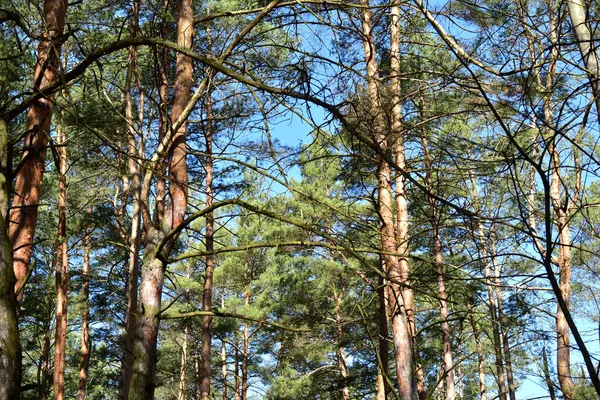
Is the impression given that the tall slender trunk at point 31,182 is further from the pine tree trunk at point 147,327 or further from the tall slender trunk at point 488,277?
the tall slender trunk at point 488,277

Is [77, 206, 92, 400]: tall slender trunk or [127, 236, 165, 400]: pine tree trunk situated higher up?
[77, 206, 92, 400]: tall slender trunk

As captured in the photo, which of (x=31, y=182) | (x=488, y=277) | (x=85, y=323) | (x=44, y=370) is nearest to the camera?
(x=488, y=277)

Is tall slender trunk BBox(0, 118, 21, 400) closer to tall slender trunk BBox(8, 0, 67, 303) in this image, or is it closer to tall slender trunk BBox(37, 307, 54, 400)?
tall slender trunk BBox(37, 307, 54, 400)

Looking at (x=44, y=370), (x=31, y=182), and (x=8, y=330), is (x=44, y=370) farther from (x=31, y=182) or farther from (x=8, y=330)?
(x=8, y=330)

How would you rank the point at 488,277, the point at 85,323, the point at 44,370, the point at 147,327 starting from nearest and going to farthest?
the point at 488,277 → the point at 147,327 → the point at 44,370 → the point at 85,323

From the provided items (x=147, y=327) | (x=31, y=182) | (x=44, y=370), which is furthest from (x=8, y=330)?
(x=44, y=370)

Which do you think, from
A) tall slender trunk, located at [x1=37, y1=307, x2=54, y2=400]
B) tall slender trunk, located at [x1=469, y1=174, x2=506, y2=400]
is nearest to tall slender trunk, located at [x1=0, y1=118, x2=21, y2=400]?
tall slender trunk, located at [x1=37, y1=307, x2=54, y2=400]

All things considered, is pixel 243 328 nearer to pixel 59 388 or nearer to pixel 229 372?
pixel 229 372

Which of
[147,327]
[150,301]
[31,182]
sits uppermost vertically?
[31,182]

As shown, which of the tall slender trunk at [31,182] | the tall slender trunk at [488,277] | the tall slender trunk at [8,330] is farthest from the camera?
the tall slender trunk at [31,182]

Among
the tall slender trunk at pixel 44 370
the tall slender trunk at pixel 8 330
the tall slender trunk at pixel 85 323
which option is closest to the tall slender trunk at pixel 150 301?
the tall slender trunk at pixel 44 370

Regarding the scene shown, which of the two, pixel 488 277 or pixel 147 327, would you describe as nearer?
pixel 488 277

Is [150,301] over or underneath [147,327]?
over

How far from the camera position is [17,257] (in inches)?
155
